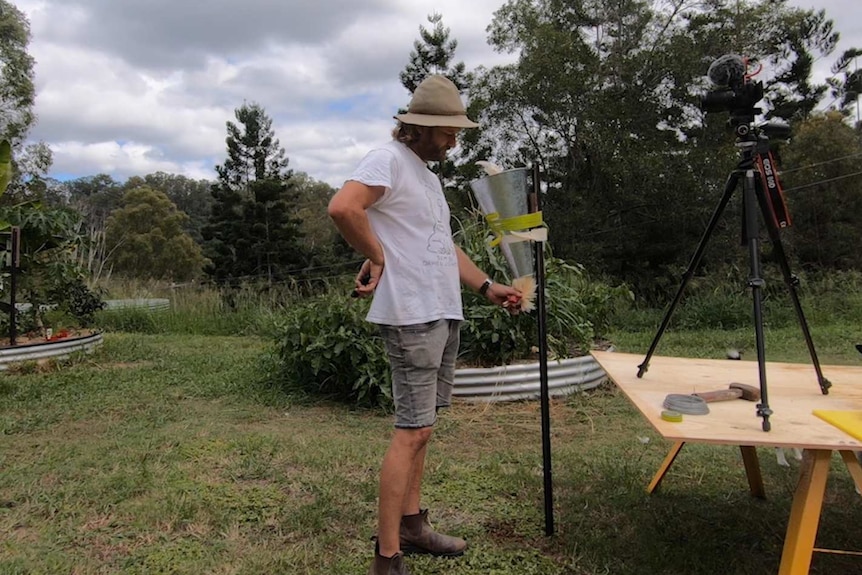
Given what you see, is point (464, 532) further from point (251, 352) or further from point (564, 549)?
point (251, 352)

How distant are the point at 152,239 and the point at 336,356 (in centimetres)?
3385

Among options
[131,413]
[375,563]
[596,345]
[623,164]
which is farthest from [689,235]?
[375,563]

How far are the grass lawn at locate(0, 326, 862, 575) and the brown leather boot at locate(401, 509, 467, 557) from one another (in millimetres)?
38

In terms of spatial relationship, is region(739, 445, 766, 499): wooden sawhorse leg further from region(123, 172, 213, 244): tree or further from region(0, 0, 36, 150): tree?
region(123, 172, 213, 244): tree

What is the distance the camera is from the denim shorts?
6.01 ft

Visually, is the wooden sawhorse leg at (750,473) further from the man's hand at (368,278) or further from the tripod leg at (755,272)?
the man's hand at (368,278)

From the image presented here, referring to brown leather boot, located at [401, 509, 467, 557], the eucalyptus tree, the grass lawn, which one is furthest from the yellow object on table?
the eucalyptus tree

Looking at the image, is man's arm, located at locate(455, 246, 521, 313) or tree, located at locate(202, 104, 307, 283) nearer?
man's arm, located at locate(455, 246, 521, 313)

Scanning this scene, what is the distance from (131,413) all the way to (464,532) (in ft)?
8.54

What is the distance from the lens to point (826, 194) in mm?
18297

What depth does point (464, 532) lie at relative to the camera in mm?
2305

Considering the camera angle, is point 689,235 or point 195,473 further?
point 689,235

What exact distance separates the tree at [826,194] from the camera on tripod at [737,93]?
18450mm

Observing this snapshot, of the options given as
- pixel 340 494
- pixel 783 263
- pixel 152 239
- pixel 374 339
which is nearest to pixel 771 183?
pixel 783 263
